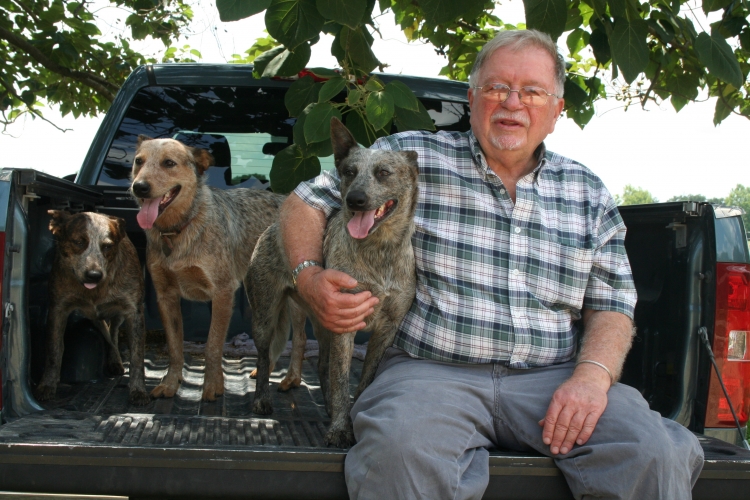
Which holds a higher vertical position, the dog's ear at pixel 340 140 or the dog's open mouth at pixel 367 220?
the dog's ear at pixel 340 140

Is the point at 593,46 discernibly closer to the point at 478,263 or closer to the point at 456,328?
the point at 478,263

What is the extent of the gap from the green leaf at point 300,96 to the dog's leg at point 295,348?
0.98 meters

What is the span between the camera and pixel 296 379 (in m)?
3.71

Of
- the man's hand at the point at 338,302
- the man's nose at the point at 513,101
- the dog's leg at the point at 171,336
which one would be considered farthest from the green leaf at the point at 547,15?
the dog's leg at the point at 171,336

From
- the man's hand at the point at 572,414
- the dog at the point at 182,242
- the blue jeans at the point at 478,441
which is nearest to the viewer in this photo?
the blue jeans at the point at 478,441

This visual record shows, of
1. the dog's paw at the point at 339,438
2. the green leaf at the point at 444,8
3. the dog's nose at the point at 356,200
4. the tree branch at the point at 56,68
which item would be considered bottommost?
the dog's paw at the point at 339,438

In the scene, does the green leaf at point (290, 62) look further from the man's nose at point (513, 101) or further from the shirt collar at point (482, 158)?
the man's nose at point (513, 101)

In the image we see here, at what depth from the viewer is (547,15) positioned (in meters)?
2.76

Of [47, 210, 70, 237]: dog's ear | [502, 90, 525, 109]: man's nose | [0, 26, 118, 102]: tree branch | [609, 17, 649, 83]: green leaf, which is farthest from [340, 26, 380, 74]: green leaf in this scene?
[0, 26, 118, 102]: tree branch

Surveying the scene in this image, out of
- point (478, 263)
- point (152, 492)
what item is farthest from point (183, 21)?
point (152, 492)

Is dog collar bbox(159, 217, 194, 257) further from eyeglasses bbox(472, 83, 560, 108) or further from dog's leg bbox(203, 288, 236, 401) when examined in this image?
eyeglasses bbox(472, 83, 560, 108)

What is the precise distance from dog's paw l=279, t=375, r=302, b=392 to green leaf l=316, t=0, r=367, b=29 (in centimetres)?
186

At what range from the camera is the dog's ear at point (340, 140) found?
2.81 metres

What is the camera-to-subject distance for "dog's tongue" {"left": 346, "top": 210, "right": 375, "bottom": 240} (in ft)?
8.37
